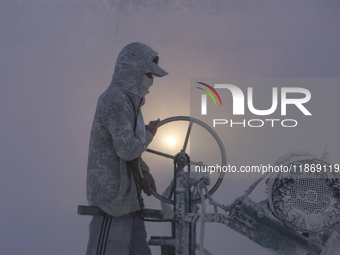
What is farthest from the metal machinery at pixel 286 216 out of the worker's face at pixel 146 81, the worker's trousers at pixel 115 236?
the worker's face at pixel 146 81

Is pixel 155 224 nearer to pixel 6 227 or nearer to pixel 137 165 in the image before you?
pixel 6 227

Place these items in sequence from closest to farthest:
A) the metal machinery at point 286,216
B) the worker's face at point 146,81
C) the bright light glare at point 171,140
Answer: the metal machinery at point 286,216, the worker's face at point 146,81, the bright light glare at point 171,140

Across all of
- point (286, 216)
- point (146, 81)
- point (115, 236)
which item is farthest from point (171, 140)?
point (286, 216)

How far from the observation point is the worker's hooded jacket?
1277 millimetres

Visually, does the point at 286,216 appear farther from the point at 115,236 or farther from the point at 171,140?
the point at 171,140

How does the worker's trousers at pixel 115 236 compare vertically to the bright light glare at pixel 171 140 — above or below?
below

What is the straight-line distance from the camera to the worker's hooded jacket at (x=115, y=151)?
1.28 metres

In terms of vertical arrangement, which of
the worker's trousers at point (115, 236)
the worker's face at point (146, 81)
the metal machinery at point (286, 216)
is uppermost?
the worker's face at point (146, 81)

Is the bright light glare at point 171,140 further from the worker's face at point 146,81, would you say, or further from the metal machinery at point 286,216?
the metal machinery at point 286,216

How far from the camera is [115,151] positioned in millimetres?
1343

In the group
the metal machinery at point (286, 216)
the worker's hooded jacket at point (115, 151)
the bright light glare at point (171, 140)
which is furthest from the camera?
the bright light glare at point (171, 140)

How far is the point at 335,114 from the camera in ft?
8.85

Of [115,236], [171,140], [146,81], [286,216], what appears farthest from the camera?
[171,140]

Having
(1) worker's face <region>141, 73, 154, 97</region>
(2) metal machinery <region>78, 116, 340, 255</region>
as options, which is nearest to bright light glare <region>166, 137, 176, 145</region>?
(1) worker's face <region>141, 73, 154, 97</region>
